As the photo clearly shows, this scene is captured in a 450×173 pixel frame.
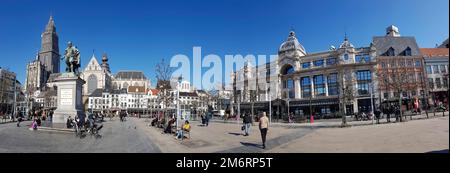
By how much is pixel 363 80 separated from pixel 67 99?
6406cm

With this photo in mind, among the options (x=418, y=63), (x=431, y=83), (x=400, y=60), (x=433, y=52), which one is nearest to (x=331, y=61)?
(x=400, y=60)

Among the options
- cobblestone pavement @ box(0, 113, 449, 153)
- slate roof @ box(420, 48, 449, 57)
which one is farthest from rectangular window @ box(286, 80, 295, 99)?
cobblestone pavement @ box(0, 113, 449, 153)

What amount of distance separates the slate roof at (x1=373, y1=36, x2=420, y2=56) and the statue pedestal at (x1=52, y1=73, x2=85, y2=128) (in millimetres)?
68876

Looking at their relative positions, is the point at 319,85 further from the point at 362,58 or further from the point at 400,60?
the point at 400,60

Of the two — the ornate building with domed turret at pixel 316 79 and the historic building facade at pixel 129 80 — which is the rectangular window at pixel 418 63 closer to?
the ornate building with domed turret at pixel 316 79

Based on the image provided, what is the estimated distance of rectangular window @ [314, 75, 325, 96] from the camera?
6981 centimetres

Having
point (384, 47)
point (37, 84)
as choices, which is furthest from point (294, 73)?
point (37, 84)

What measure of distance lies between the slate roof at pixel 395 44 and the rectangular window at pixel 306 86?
18.4 m

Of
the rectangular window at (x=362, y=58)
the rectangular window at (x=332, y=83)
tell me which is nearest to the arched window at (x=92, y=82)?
the rectangular window at (x=332, y=83)

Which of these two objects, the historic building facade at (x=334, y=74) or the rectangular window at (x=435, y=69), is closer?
the rectangular window at (x=435, y=69)

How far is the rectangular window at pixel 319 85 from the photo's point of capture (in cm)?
6981

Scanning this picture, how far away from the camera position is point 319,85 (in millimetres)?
70750
